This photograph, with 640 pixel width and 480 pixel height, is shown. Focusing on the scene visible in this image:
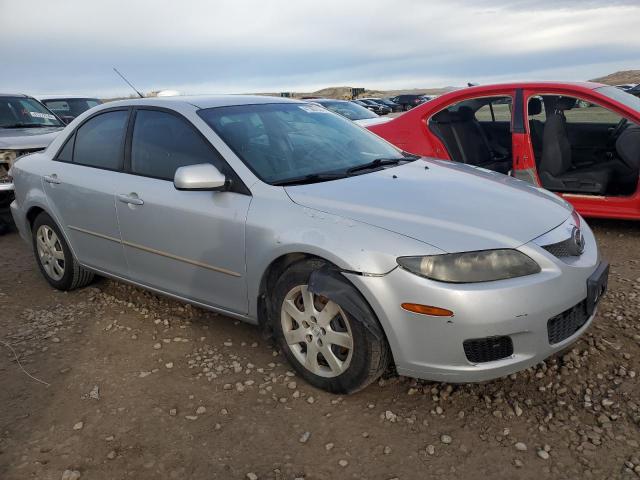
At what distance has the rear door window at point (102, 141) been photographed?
13.1 ft

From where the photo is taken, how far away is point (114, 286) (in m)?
4.83

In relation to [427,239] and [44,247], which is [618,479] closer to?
[427,239]

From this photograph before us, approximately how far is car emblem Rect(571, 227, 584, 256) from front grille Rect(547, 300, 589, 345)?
0.28 meters

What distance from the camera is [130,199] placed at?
3.68 metres

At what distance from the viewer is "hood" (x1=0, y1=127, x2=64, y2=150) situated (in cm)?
701

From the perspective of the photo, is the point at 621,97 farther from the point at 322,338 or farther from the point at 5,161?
A: the point at 5,161

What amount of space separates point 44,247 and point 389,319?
11.3ft

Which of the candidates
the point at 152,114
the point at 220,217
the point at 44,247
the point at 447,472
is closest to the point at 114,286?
the point at 44,247

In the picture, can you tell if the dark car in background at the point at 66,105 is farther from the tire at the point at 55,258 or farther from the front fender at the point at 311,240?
the front fender at the point at 311,240

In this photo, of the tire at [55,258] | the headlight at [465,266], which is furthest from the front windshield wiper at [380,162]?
the tire at [55,258]

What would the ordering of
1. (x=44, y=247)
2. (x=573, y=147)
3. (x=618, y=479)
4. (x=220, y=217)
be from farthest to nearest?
(x=573, y=147)
(x=44, y=247)
(x=220, y=217)
(x=618, y=479)

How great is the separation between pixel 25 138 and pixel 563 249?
6.85 meters

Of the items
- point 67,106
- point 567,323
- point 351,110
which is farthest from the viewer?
point 67,106

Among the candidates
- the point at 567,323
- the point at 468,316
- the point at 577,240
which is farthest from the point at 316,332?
the point at 577,240
